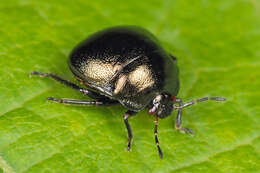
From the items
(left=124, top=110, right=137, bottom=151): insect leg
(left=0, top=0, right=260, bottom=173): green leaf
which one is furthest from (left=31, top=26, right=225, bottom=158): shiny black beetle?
(left=0, top=0, right=260, bottom=173): green leaf

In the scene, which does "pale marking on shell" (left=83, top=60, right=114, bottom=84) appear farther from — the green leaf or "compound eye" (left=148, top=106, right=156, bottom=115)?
"compound eye" (left=148, top=106, right=156, bottom=115)

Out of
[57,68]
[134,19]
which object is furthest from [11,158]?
[134,19]

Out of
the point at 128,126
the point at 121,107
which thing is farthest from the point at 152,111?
the point at 121,107

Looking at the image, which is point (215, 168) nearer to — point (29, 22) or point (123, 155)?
point (123, 155)

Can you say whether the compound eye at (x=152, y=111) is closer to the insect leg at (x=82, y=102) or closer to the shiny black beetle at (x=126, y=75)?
the shiny black beetle at (x=126, y=75)

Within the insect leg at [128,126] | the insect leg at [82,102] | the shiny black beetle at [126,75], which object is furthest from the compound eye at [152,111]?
the insect leg at [82,102]

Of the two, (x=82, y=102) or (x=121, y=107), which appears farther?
(x=121, y=107)

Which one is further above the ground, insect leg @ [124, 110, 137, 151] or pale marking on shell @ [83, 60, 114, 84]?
pale marking on shell @ [83, 60, 114, 84]

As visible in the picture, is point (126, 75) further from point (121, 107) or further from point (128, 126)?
point (128, 126)

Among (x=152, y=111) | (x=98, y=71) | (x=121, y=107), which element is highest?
(x=98, y=71)
